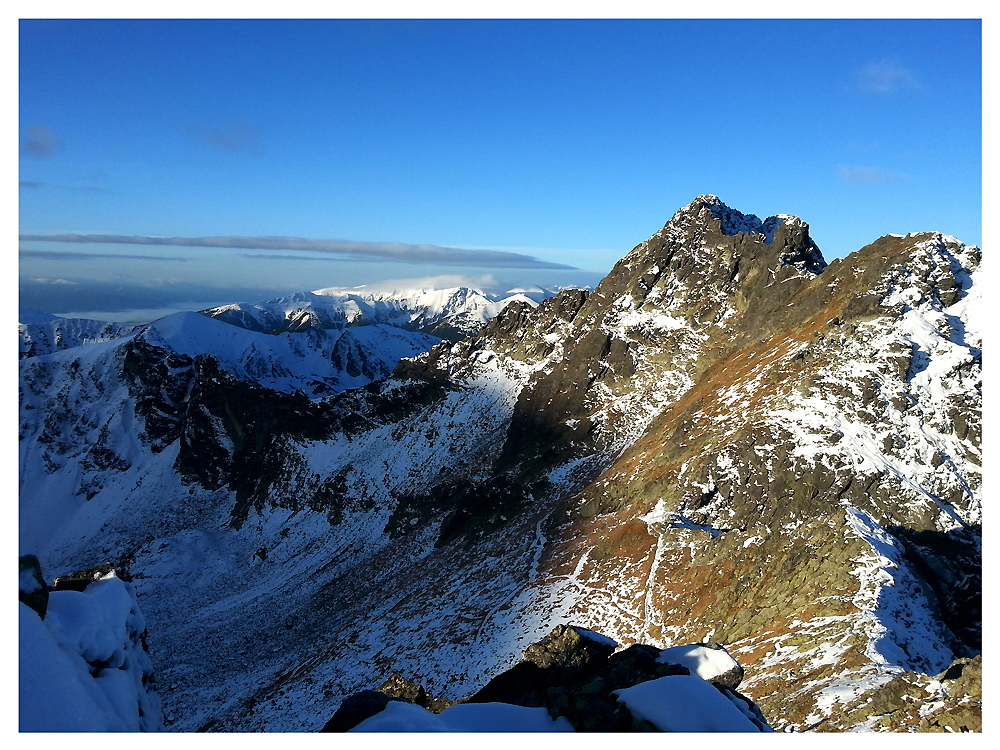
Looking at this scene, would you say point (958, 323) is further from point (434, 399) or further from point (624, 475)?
point (434, 399)

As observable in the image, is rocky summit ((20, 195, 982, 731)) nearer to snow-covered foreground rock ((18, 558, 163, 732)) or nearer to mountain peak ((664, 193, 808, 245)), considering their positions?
mountain peak ((664, 193, 808, 245))

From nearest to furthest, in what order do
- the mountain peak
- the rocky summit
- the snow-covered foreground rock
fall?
the snow-covered foreground rock → the rocky summit → the mountain peak

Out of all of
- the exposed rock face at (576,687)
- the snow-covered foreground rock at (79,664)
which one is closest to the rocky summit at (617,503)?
→ the exposed rock face at (576,687)

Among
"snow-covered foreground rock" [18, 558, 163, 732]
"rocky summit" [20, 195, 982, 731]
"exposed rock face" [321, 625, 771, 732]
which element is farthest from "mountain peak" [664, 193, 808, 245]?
"snow-covered foreground rock" [18, 558, 163, 732]

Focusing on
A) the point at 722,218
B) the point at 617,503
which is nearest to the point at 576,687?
the point at 617,503

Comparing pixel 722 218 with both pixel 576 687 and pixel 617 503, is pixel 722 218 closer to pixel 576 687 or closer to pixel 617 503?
pixel 617 503

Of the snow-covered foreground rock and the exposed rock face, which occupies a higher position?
the snow-covered foreground rock
